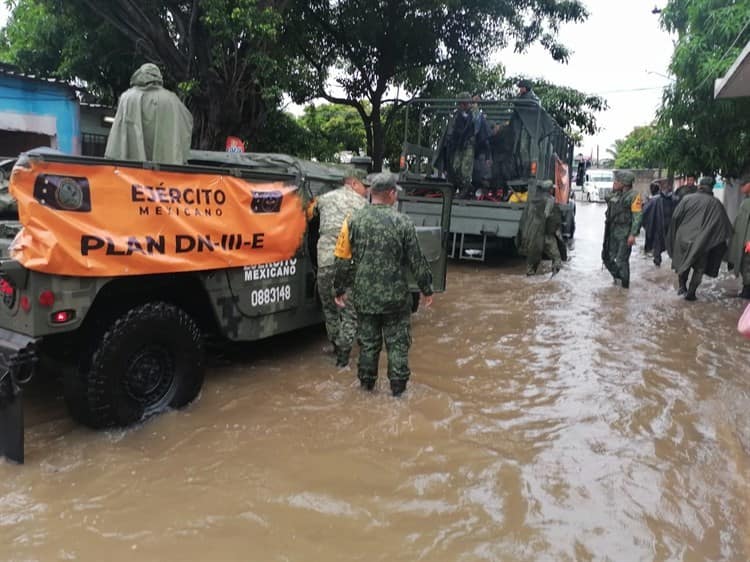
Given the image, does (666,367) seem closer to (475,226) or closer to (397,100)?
(475,226)

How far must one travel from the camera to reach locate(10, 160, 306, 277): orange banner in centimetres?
298

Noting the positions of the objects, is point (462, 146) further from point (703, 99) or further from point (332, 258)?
point (332, 258)

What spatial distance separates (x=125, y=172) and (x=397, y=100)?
45.0 ft

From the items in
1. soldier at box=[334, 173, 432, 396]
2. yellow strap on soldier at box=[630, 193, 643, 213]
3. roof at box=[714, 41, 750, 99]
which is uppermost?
roof at box=[714, 41, 750, 99]

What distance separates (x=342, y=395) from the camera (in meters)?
4.30

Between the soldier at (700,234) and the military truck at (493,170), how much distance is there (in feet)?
7.64

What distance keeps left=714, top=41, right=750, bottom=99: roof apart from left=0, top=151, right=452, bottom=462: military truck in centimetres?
416

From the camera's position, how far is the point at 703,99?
341 inches

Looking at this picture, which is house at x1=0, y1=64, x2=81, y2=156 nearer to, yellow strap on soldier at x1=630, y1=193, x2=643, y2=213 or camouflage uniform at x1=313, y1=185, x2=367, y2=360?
camouflage uniform at x1=313, y1=185, x2=367, y2=360

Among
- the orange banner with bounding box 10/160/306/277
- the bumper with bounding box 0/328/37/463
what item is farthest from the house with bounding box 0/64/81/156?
the bumper with bounding box 0/328/37/463

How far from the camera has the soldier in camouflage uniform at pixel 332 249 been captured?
471cm

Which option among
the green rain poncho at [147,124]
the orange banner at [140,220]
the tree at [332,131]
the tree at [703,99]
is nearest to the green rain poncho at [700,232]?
the tree at [703,99]

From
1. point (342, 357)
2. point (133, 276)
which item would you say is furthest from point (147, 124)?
point (342, 357)

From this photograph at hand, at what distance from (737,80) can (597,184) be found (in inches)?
1803
